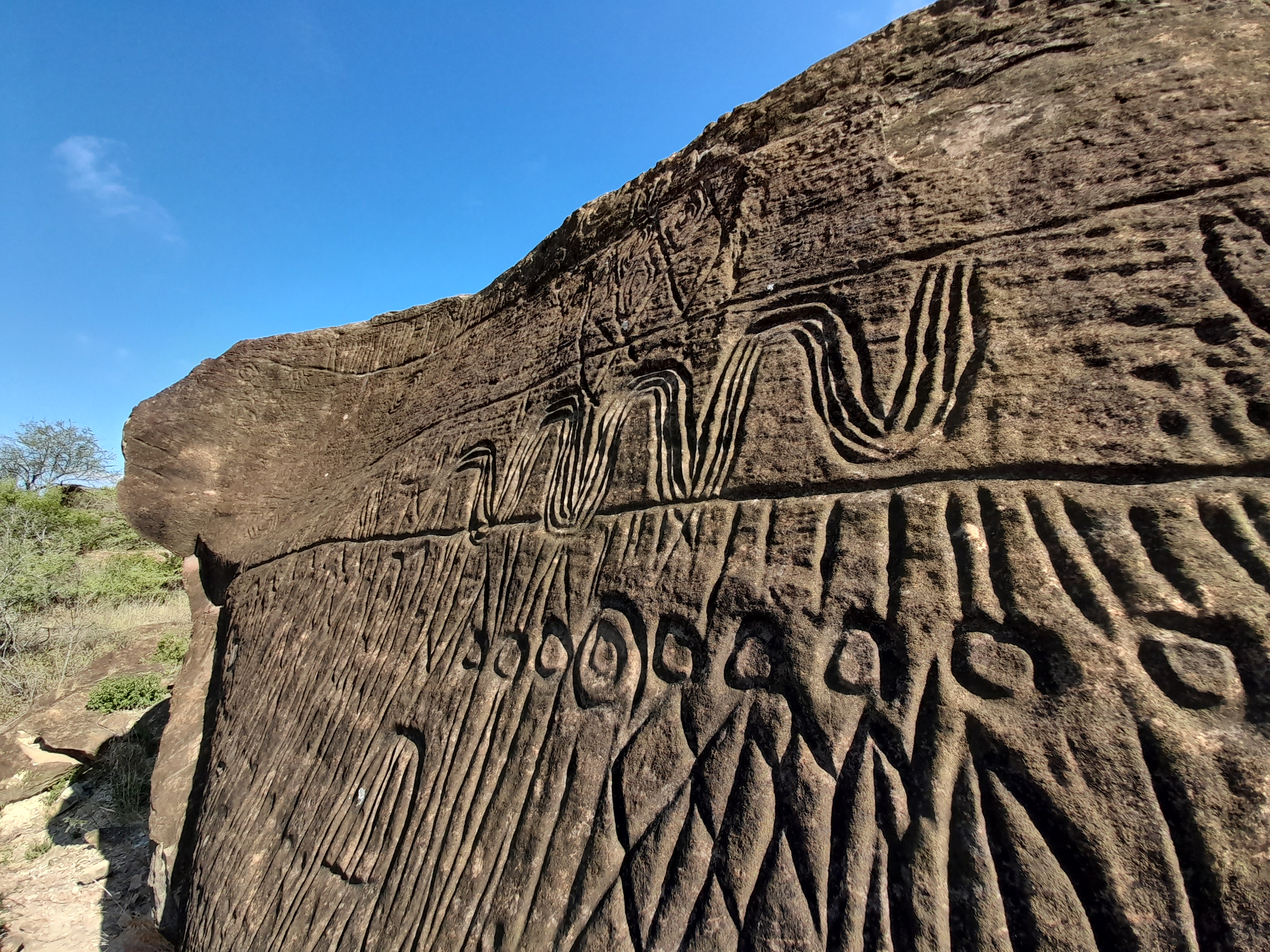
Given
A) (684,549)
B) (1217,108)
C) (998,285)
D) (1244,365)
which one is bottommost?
(684,549)

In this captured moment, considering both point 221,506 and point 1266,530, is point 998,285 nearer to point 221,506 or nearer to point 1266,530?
point 1266,530

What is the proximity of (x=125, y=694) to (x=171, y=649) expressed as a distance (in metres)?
1.27

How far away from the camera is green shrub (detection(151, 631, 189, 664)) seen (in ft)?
22.7

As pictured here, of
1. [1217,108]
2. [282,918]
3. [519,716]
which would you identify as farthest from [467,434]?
[1217,108]

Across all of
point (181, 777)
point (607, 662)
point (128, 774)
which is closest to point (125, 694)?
point (128, 774)

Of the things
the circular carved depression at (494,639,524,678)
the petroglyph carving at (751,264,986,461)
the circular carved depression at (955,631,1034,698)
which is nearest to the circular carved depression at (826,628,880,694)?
the circular carved depression at (955,631,1034,698)

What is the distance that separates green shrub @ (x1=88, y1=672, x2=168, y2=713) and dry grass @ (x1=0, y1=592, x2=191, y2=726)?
1543 mm

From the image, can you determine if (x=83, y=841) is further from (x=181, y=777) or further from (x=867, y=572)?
(x=867, y=572)

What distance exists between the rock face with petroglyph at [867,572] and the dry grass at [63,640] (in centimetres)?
638

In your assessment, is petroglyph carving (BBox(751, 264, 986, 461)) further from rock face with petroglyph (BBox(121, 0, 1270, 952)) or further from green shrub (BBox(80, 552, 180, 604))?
green shrub (BBox(80, 552, 180, 604))

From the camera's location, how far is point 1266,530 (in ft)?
3.44

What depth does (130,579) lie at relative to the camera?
428 inches

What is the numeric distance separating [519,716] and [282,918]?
126 centimetres

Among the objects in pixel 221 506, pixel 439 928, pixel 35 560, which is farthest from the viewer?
pixel 35 560
